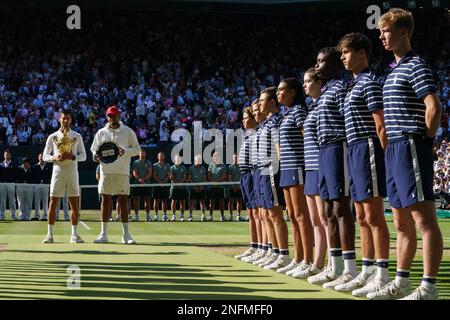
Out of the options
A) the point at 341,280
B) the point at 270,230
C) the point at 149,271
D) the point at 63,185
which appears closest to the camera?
the point at 341,280

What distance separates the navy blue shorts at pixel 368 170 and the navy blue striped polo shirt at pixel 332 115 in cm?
60

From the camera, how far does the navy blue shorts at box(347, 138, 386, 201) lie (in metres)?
8.27

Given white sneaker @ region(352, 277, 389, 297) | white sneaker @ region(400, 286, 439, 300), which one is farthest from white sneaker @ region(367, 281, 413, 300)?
white sneaker @ region(400, 286, 439, 300)

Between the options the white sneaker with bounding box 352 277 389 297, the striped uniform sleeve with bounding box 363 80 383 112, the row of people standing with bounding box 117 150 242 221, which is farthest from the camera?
the row of people standing with bounding box 117 150 242 221

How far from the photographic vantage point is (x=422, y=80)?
7.40m

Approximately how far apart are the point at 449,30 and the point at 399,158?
41216 millimetres

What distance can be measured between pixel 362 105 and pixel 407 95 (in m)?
0.96

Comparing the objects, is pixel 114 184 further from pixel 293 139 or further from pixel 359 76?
pixel 359 76

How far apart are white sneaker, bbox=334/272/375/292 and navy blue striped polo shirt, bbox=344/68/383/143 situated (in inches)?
51.1

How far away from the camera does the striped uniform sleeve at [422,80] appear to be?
733 centimetres

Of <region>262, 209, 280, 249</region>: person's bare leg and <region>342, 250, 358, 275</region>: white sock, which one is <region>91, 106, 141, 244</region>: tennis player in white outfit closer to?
<region>262, 209, 280, 249</region>: person's bare leg

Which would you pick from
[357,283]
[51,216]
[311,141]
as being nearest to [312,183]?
[311,141]
